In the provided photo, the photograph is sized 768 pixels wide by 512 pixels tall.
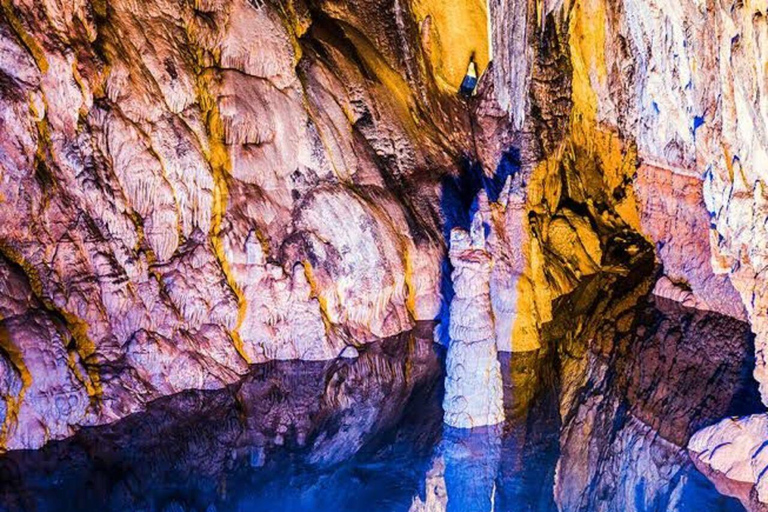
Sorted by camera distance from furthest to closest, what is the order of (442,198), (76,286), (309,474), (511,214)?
(442,198)
(511,214)
(76,286)
(309,474)

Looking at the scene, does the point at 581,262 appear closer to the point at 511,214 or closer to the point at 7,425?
the point at 511,214

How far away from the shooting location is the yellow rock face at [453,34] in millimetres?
15680

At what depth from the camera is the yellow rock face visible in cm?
1568

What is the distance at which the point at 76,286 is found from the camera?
32.1 ft

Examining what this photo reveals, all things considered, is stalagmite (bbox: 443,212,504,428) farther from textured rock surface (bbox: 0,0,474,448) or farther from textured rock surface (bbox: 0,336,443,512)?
textured rock surface (bbox: 0,0,474,448)

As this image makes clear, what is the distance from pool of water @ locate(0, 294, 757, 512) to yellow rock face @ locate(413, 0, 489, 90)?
6824 millimetres

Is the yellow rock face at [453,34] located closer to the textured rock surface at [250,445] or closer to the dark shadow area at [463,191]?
the dark shadow area at [463,191]

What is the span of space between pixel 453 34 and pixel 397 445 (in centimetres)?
976

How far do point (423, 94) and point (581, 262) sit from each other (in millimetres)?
4562

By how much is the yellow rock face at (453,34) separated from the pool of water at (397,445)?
6824 millimetres

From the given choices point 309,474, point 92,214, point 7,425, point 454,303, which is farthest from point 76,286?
point 454,303

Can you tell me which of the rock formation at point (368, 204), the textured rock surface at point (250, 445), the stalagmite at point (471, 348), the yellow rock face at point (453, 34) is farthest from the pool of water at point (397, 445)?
the yellow rock face at point (453, 34)

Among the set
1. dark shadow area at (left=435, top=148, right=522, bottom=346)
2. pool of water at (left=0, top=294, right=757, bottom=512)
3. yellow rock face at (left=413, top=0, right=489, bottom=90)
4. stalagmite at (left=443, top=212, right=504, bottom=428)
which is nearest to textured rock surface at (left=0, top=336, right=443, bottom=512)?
pool of water at (left=0, top=294, right=757, bottom=512)

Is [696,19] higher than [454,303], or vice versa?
[696,19]
